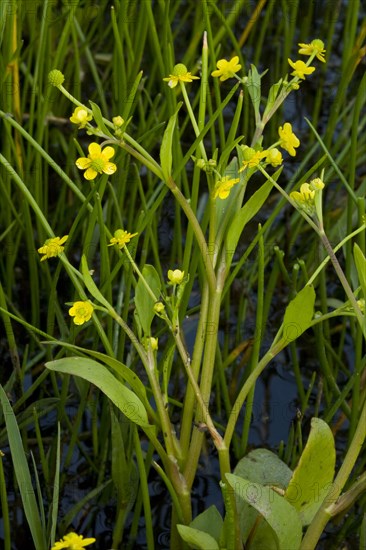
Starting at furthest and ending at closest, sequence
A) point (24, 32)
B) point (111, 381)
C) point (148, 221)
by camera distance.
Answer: point (24, 32), point (148, 221), point (111, 381)

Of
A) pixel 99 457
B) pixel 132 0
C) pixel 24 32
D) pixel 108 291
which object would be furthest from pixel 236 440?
pixel 24 32

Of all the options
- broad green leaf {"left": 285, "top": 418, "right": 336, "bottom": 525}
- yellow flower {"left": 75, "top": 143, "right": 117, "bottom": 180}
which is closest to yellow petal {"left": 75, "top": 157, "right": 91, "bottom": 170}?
yellow flower {"left": 75, "top": 143, "right": 117, "bottom": 180}

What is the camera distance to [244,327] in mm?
1601

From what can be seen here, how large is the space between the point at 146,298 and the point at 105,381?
4.3 inches

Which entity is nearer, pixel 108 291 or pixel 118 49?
pixel 108 291

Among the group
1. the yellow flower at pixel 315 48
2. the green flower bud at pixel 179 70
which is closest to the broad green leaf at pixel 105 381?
the green flower bud at pixel 179 70

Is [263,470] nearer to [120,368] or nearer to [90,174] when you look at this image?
[120,368]

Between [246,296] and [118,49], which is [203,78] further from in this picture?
[246,296]

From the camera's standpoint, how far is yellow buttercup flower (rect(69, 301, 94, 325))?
87 cm

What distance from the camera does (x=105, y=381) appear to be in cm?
89

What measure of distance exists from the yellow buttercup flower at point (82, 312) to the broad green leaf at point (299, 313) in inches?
8.0

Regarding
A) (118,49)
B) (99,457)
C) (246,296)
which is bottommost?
(99,457)

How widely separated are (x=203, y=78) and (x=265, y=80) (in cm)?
112

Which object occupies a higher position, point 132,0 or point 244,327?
point 132,0
